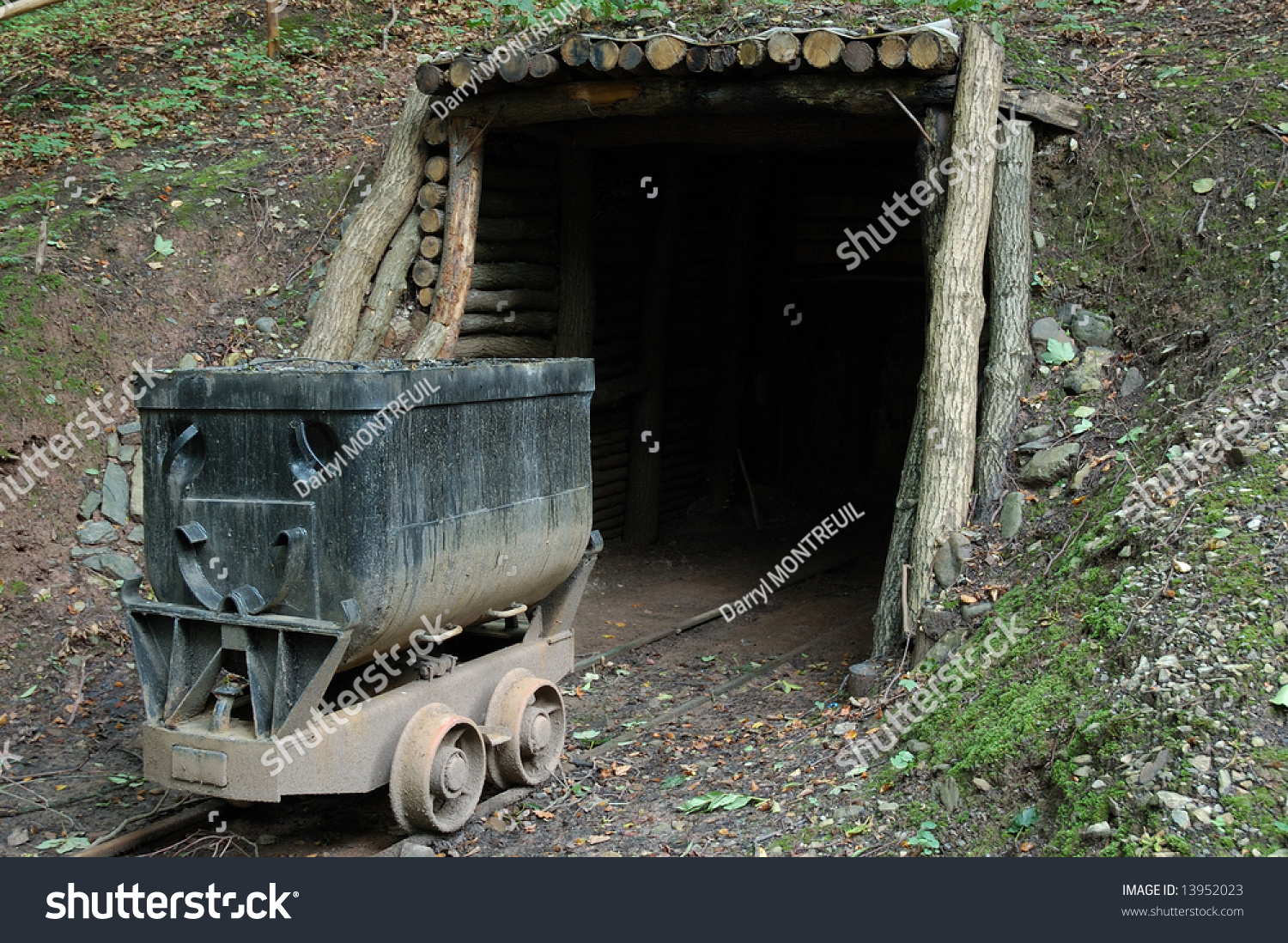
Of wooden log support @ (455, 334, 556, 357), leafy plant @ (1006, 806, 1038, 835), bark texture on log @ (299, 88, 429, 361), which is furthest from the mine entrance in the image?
leafy plant @ (1006, 806, 1038, 835)

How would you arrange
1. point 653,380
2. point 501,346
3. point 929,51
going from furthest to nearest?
point 653,380 → point 501,346 → point 929,51

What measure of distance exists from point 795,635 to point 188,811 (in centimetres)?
442

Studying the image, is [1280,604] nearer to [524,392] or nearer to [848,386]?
[524,392]

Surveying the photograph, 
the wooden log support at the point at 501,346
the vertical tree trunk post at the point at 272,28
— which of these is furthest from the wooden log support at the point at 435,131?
the vertical tree trunk post at the point at 272,28

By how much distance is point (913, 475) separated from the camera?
6.61 meters

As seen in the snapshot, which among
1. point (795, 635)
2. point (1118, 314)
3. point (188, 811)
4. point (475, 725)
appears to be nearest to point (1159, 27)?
point (1118, 314)

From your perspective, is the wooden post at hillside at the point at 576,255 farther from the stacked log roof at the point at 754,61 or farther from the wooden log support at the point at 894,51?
the wooden log support at the point at 894,51

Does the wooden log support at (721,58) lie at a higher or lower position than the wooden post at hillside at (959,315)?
higher

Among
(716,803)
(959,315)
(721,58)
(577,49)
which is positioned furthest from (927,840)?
(577,49)

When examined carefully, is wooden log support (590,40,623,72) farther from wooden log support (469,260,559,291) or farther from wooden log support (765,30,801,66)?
wooden log support (469,260,559,291)

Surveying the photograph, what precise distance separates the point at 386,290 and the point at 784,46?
3.32 meters

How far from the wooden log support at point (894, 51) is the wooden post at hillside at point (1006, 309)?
3.10ft

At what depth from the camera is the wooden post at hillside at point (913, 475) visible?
6.29 metres

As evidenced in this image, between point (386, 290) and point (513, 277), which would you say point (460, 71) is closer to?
point (386, 290)
